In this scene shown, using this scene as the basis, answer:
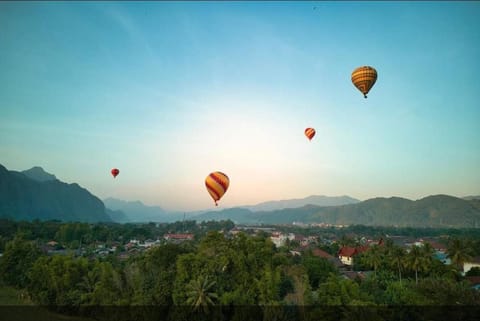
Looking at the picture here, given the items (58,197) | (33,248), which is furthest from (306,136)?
(58,197)

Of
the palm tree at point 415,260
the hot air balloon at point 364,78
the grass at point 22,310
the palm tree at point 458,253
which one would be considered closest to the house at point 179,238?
the grass at point 22,310

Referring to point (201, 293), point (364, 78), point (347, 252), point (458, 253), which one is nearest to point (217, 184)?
point (201, 293)

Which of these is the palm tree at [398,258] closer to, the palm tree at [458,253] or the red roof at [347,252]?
the palm tree at [458,253]

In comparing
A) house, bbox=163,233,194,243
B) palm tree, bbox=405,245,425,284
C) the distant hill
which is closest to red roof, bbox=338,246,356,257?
palm tree, bbox=405,245,425,284

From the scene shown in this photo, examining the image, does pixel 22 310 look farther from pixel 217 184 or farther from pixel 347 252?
pixel 347 252

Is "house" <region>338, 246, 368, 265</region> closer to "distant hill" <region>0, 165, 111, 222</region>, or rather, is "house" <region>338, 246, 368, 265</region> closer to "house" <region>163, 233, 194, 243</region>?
"house" <region>163, 233, 194, 243</region>
